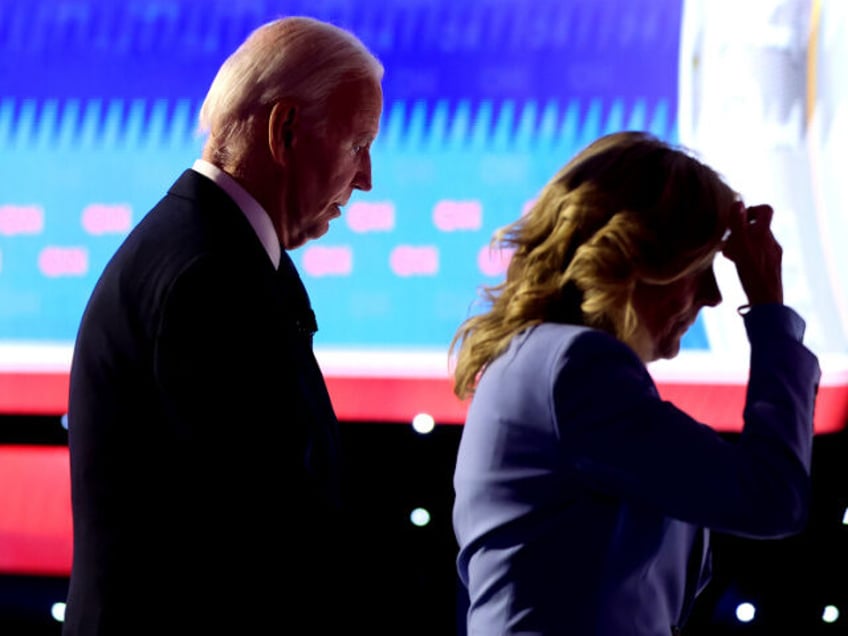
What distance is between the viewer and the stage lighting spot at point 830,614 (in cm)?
168

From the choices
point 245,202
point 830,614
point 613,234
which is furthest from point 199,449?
point 830,614

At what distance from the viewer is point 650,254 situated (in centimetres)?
81

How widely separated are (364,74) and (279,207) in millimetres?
158

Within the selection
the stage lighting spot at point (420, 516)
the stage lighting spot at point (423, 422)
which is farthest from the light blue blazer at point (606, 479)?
the stage lighting spot at point (420, 516)

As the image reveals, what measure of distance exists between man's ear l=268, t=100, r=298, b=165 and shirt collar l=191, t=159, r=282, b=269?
0.15 ft

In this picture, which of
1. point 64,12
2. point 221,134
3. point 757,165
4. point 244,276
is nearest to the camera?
point 244,276

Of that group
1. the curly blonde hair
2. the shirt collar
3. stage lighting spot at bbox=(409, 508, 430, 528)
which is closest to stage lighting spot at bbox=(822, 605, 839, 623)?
stage lighting spot at bbox=(409, 508, 430, 528)

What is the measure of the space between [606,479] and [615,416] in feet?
0.15

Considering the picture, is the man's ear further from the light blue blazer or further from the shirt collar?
the light blue blazer

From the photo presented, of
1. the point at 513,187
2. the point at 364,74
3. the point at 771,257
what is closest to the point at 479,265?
the point at 513,187

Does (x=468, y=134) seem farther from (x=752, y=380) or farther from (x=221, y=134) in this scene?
(x=752, y=380)

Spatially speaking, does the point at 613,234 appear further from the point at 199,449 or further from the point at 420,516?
the point at 420,516

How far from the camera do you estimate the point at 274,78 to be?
0.92m

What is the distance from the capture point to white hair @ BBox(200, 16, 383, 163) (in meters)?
0.92
